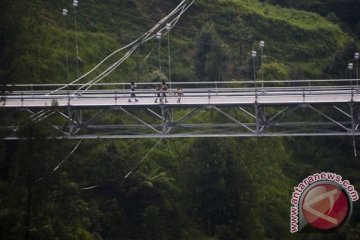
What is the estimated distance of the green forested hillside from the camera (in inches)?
1860

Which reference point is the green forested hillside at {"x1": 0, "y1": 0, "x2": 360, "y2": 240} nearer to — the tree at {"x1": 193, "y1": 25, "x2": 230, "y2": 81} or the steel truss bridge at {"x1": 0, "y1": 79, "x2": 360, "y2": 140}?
the tree at {"x1": 193, "y1": 25, "x2": 230, "y2": 81}

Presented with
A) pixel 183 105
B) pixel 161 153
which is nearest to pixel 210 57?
pixel 161 153

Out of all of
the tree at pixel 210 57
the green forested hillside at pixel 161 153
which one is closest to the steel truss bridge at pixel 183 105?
the green forested hillside at pixel 161 153

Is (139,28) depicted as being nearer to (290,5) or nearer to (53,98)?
(290,5)

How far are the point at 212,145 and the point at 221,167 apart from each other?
5.05 ft

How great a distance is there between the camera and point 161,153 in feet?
201

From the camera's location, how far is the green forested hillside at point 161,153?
4725 cm

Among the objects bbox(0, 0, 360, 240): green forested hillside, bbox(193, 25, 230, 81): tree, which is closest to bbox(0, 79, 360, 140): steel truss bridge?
bbox(0, 0, 360, 240): green forested hillside

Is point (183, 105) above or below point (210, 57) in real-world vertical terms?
below

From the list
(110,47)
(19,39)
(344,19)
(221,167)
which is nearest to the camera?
(221,167)

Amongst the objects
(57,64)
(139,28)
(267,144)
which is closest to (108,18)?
(139,28)

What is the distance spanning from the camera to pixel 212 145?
58156mm

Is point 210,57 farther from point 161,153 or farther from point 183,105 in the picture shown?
point 183,105

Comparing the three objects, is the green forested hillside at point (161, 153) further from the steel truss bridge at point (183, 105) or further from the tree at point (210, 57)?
the steel truss bridge at point (183, 105)
